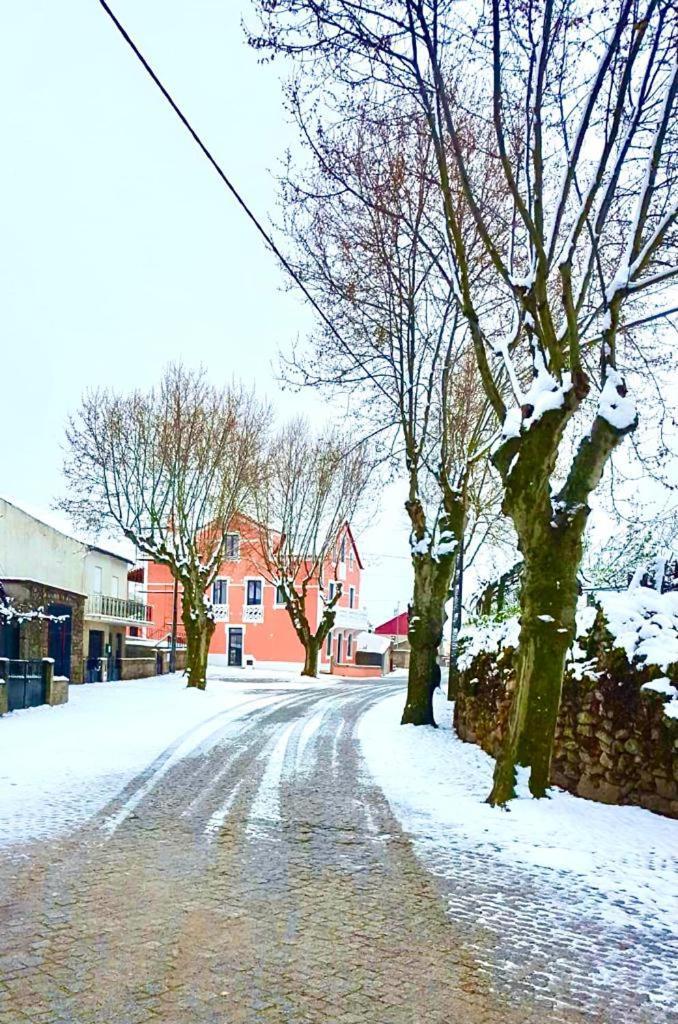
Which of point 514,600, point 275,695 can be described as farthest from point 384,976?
point 275,695

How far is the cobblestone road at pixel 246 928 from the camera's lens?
3994 millimetres

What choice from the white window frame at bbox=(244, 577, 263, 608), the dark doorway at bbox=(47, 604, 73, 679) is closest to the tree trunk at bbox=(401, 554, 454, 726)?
the dark doorway at bbox=(47, 604, 73, 679)

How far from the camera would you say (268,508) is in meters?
39.1

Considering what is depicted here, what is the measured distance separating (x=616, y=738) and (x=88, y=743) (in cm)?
855

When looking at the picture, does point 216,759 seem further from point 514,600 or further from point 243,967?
point 243,967

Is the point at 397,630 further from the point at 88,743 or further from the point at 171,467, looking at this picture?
the point at 88,743

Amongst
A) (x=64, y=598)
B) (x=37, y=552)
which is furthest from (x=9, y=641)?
(x=37, y=552)

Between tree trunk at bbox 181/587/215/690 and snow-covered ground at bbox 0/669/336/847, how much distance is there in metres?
1.53

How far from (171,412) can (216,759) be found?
17.6m

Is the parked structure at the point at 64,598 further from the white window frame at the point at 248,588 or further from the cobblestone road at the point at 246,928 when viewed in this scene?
the cobblestone road at the point at 246,928

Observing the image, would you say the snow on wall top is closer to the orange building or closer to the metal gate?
the metal gate

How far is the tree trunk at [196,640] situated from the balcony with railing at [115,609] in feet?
26.2

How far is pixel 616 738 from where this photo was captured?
8945 millimetres

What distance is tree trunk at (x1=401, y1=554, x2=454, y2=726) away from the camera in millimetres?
17469
